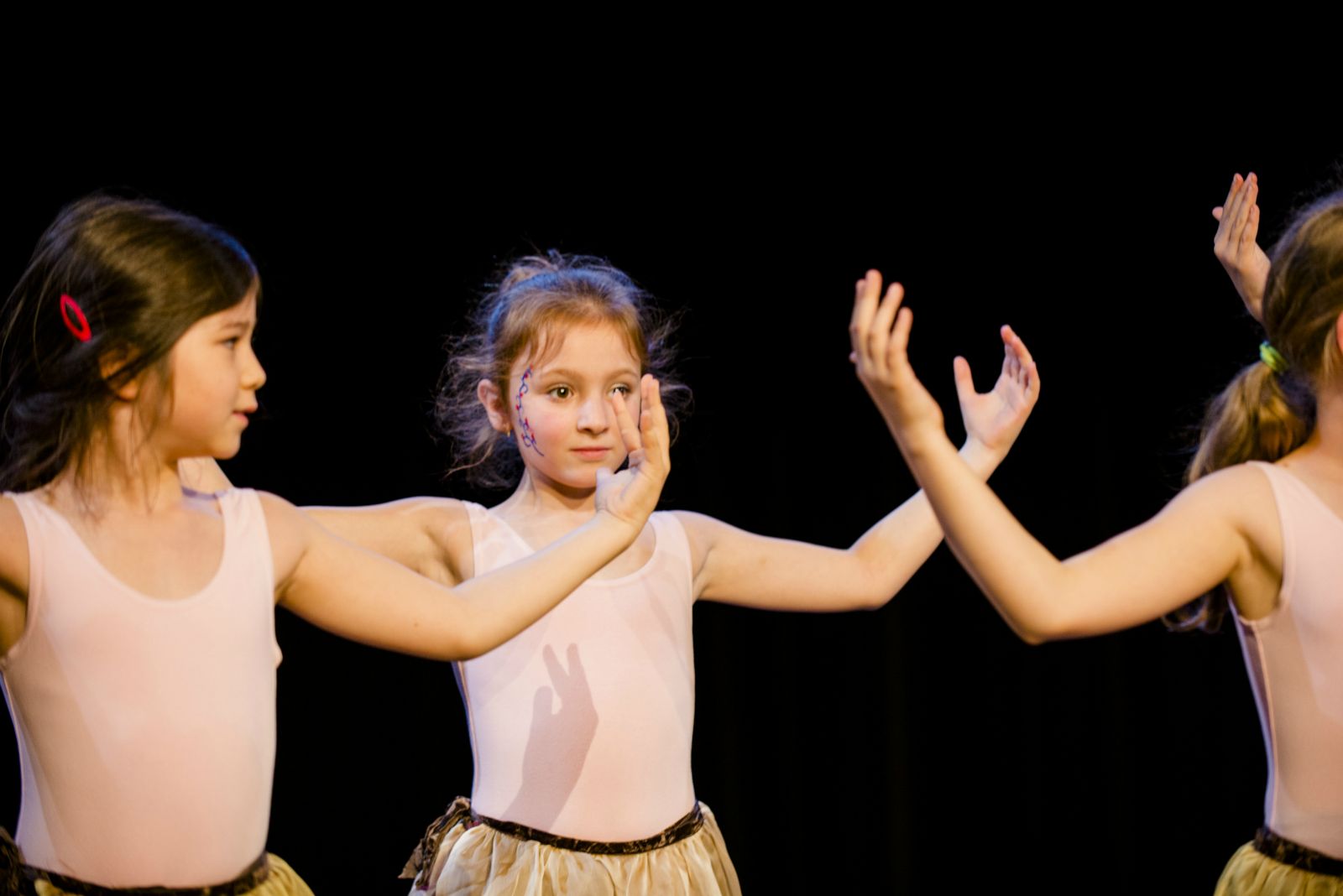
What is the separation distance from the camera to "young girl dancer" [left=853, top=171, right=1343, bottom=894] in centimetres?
138

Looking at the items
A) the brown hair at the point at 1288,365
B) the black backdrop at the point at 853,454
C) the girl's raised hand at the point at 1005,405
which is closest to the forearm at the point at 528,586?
the girl's raised hand at the point at 1005,405

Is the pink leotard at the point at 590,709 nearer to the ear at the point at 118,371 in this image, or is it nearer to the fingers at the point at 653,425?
the fingers at the point at 653,425

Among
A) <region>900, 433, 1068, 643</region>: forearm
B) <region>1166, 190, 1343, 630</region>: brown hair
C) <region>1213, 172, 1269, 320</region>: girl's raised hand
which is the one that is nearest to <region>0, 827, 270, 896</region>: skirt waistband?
<region>900, 433, 1068, 643</region>: forearm

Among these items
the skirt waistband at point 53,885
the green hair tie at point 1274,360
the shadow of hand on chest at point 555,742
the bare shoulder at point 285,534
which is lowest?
the skirt waistband at point 53,885

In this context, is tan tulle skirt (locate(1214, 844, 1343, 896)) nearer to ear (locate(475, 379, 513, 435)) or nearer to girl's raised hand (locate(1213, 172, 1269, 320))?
girl's raised hand (locate(1213, 172, 1269, 320))

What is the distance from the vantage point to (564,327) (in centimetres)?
225

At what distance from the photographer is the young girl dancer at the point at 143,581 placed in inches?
56.2

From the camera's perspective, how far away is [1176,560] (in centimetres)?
145

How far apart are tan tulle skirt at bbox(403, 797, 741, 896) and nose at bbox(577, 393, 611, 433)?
24.0 inches

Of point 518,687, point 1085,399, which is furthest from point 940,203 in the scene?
point 518,687

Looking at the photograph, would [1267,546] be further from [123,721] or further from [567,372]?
[123,721]

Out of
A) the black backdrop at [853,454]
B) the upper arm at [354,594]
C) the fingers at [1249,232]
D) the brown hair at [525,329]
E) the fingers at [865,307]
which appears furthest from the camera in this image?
the black backdrop at [853,454]

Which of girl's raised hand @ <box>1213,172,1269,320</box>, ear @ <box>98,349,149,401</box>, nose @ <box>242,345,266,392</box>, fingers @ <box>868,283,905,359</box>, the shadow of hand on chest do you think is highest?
girl's raised hand @ <box>1213,172,1269,320</box>

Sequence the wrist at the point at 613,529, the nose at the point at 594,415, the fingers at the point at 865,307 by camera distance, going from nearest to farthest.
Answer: the fingers at the point at 865,307 < the wrist at the point at 613,529 < the nose at the point at 594,415
